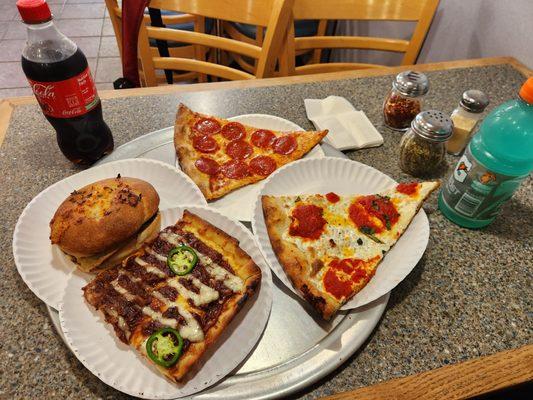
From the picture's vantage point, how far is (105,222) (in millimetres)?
1065

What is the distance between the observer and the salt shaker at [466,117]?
4.60ft

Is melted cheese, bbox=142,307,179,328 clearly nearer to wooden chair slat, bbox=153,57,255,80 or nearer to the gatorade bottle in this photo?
the gatorade bottle

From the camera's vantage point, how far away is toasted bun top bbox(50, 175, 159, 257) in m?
1.04

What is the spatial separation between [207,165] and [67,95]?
0.52 m

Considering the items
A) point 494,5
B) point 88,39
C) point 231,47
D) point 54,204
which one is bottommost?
point 88,39

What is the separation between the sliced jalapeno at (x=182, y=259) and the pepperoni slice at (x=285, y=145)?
0.60m

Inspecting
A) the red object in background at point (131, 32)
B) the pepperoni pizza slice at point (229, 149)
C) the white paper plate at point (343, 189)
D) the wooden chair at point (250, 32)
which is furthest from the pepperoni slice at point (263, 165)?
the wooden chair at point (250, 32)

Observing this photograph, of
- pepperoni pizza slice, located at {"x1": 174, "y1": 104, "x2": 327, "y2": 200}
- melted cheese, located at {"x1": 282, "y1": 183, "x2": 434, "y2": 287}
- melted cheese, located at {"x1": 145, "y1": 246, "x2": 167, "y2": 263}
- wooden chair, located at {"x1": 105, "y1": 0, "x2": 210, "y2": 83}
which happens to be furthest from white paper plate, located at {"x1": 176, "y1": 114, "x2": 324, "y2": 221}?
wooden chair, located at {"x1": 105, "y1": 0, "x2": 210, "y2": 83}

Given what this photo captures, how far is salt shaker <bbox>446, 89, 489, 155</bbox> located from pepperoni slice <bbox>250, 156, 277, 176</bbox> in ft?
2.30

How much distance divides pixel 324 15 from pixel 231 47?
0.55 m

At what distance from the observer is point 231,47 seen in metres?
1.94

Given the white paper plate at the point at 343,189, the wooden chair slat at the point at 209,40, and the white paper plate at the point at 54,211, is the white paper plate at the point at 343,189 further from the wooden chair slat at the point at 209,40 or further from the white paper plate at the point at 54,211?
the wooden chair slat at the point at 209,40

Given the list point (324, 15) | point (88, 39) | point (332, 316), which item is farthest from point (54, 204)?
point (88, 39)

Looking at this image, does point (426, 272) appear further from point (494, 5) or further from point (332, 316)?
point (494, 5)
